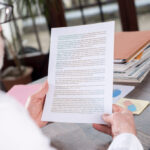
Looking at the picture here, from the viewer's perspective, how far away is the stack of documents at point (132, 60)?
1.38 m

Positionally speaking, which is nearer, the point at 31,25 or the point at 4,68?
the point at 31,25

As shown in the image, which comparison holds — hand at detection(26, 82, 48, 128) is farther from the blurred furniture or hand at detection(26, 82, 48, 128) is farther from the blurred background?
the blurred furniture

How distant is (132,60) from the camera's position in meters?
1.39

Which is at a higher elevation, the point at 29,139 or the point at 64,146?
the point at 29,139

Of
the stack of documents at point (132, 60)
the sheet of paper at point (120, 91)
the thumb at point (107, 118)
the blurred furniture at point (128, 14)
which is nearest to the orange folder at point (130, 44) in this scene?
the stack of documents at point (132, 60)

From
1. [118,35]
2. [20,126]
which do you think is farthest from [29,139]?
[118,35]

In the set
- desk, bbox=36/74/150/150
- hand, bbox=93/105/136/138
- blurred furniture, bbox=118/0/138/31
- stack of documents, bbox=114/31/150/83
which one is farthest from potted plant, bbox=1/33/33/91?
hand, bbox=93/105/136/138

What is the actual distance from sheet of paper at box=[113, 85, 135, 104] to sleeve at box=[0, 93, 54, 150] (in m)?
0.61

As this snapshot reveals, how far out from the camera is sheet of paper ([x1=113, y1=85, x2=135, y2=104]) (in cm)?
129

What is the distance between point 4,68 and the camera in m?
3.58

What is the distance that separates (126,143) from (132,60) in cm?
61

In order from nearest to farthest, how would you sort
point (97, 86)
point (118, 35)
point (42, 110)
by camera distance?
point (97, 86) → point (42, 110) → point (118, 35)

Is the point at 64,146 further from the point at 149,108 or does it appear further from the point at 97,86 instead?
A: the point at 149,108

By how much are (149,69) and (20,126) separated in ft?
3.08
